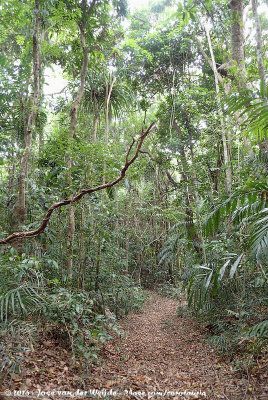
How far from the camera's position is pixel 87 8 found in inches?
181

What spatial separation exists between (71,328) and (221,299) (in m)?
2.63

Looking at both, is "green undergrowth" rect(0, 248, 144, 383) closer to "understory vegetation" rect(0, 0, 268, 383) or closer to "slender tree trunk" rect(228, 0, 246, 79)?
"understory vegetation" rect(0, 0, 268, 383)

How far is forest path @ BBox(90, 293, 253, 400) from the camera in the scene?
8.50ft

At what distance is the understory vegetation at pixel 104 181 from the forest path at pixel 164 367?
0.26 metres

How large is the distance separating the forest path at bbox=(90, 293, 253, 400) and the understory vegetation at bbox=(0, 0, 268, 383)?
26 centimetres

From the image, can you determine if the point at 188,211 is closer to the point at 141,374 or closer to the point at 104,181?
the point at 104,181

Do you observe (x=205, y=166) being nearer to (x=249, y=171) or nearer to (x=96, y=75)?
(x=249, y=171)

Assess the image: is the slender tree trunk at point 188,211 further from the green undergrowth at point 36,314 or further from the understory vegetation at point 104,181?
the green undergrowth at point 36,314

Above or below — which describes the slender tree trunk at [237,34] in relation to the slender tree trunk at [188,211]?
above

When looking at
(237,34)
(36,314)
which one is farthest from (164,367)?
(237,34)

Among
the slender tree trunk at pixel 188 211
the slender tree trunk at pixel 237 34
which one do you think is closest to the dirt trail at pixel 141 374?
the slender tree trunk at pixel 188 211

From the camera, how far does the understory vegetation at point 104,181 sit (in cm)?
268

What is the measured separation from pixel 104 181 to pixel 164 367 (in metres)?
3.04

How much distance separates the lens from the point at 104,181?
14.1 feet
